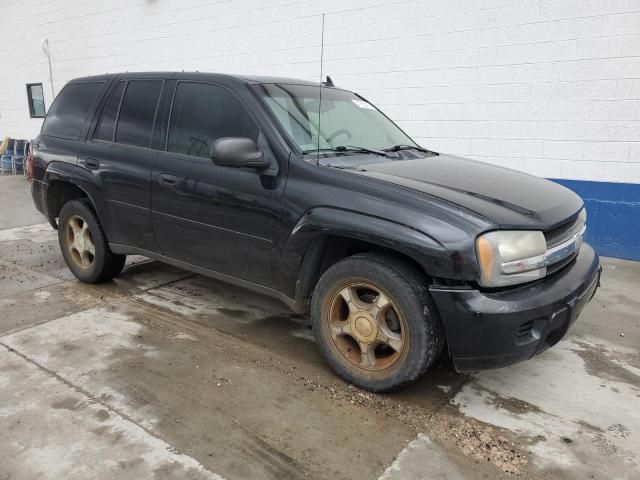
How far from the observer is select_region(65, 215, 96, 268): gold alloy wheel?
4609 millimetres

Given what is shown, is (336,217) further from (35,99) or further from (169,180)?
(35,99)

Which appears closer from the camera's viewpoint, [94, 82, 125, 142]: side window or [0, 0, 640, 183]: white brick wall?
[94, 82, 125, 142]: side window

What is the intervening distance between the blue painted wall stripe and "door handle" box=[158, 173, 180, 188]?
14.8 feet

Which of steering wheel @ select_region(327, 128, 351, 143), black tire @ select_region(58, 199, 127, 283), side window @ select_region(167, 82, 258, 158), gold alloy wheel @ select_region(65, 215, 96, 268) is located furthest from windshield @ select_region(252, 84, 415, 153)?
gold alloy wheel @ select_region(65, 215, 96, 268)

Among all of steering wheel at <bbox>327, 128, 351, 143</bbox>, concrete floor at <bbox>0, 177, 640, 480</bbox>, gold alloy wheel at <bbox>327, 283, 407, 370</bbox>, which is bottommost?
concrete floor at <bbox>0, 177, 640, 480</bbox>

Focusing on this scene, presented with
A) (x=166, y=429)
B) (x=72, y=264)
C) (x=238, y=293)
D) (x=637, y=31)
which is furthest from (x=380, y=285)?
(x=637, y=31)

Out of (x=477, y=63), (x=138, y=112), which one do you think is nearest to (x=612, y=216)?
(x=477, y=63)

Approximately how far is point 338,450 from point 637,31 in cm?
540

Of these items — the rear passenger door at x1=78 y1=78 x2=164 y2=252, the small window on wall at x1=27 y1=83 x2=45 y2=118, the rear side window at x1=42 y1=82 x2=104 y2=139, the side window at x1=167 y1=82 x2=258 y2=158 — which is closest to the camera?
the side window at x1=167 y1=82 x2=258 y2=158

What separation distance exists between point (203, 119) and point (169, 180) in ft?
1.65

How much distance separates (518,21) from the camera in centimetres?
594

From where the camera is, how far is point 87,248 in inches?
183

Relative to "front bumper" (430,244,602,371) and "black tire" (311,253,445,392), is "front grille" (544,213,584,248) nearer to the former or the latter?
"front bumper" (430,244,602,371)

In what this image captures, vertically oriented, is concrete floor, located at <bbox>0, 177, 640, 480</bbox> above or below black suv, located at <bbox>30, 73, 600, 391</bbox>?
below
